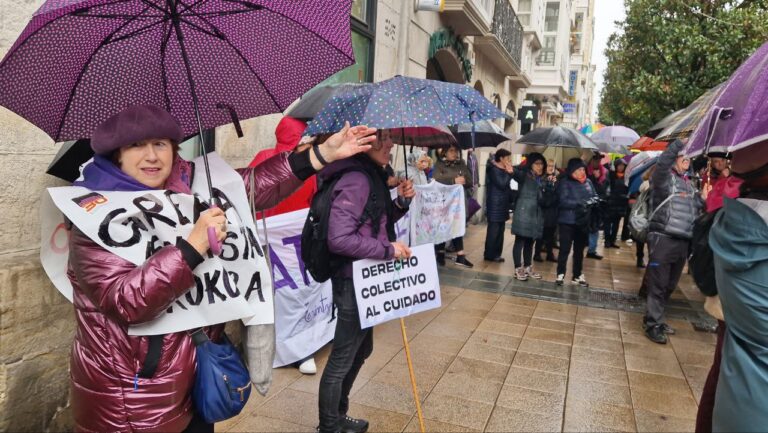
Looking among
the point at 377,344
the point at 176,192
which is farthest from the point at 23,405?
the point at 377,344

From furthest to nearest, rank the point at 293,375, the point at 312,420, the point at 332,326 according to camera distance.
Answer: the point at 332,326
the point at 293,375
the point at 312,420

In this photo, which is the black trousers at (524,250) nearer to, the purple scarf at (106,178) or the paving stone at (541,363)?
the paving stone at (541,363)

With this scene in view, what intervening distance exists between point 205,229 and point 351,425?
1997 millimetres

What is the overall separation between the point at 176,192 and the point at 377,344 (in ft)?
11.0

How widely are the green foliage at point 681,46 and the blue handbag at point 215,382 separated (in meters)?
12.1

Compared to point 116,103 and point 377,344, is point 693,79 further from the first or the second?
point 116,103

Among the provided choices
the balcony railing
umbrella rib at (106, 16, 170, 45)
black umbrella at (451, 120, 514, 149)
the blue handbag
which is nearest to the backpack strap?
the blue handbag

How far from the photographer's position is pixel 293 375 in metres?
4.16

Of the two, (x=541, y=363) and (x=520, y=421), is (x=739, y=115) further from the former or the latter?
(x=541, y=363)

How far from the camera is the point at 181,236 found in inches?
73.8

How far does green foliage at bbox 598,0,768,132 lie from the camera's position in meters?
11.7

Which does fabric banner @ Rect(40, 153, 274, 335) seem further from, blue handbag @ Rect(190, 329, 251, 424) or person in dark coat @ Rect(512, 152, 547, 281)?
A: person in dark coat @ Rect(512, 152, 547, 281)

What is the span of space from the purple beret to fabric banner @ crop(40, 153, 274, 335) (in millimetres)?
164

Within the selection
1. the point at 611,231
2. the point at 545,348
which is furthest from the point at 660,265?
the point at 611,231
